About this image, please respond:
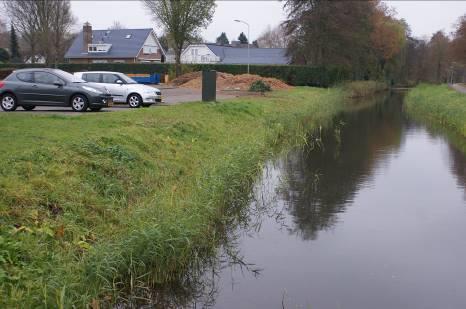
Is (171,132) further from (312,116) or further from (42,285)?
(312,116)

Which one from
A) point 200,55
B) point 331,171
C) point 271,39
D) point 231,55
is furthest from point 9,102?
point 271,39

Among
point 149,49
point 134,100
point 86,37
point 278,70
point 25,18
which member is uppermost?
point 25,18

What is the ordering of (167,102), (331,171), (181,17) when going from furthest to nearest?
(181,17)
(167,102)
(331,171)

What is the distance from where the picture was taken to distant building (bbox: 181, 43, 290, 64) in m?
74.8

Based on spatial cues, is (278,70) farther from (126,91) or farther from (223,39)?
(223,39)

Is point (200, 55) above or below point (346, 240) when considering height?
above

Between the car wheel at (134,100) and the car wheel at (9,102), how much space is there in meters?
4.85

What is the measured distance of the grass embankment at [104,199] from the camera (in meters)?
5.70

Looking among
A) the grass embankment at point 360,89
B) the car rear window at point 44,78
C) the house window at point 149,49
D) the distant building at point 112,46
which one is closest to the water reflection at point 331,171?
the car rear window at point 44,78

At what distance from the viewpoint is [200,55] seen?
280 feet

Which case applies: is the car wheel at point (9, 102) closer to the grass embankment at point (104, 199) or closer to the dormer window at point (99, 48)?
the grass embankment at point (104, 199)

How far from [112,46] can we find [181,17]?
2396 centimetres

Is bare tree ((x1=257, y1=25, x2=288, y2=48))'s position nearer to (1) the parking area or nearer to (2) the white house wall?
(2) the white house wall

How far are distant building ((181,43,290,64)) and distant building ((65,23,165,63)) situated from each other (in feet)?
39.1
